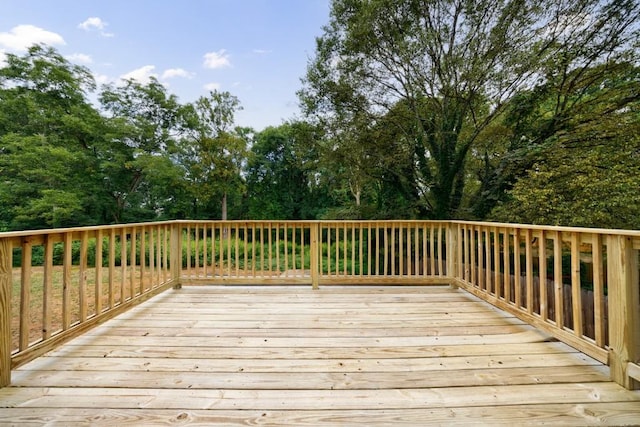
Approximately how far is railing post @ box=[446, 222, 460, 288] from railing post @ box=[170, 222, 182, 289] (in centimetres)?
357

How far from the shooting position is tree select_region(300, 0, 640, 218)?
5809 mm

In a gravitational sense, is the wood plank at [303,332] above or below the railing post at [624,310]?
below

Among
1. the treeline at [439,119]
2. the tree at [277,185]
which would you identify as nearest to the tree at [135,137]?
the treeline at [439,119]

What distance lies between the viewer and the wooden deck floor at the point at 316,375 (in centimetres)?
127

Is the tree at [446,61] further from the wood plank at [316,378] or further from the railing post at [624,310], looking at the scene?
the wood plank at [316,378]

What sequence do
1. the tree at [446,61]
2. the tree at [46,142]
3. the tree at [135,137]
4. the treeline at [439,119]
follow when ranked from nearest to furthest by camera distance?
the treeline at [439,119] → the tree at [446,61] → the tree at [46,142] → the tree at [135,137]

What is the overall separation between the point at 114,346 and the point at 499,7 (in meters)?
8.67

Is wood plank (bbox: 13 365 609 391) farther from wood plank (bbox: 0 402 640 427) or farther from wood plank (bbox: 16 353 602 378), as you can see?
wood plank (bbox: 0 402 640 427)

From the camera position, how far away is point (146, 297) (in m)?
2.96

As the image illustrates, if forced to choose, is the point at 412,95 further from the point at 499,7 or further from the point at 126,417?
the point at 126,417

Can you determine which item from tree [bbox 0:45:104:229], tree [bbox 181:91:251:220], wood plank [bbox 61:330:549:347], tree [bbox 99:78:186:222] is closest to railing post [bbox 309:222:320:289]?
wood plank [bbox 61:330:549:347]

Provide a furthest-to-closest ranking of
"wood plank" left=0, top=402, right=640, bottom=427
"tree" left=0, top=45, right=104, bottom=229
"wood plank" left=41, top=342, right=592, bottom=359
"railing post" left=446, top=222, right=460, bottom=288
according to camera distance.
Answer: "tree" left=0, top=45, right=104, bottom=229
"railing post" left=446, top=222, right=460, bottom=288
"wood plank" left=41, top=342, right=592, bottom=359
"wood plank" left=0, top=402, right=640, bottom=427

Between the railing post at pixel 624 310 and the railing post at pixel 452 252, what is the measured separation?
1.96 metres

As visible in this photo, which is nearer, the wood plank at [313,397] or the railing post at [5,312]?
the wood plank at [313,397]
